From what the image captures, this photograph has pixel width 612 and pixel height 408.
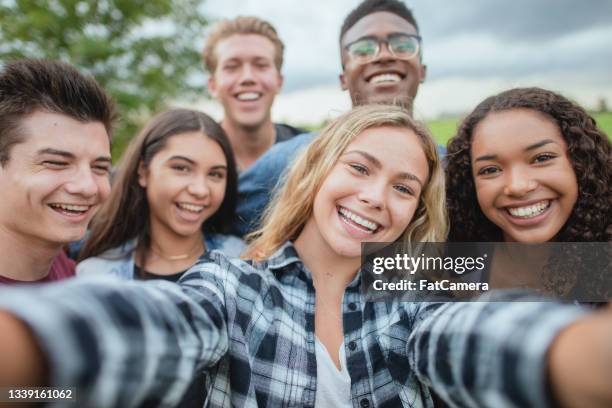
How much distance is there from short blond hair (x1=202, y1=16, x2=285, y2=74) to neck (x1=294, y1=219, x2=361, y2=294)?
2.88 m

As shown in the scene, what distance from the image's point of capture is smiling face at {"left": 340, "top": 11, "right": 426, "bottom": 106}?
11.9 ft

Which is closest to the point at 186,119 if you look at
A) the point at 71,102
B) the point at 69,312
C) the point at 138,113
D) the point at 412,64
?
the point at 71,102

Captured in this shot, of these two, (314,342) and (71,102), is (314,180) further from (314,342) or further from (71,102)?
(71,102)

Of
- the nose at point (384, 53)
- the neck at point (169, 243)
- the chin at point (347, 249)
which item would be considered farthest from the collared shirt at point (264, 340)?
the nose at point (384, 53)

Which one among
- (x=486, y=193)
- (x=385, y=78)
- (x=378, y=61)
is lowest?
(x=486, y=193)

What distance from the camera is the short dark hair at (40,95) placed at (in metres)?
2.03

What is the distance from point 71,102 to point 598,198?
259 cm

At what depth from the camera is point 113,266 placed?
2922 millimetres

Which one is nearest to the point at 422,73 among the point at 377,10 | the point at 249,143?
the point at 377,10

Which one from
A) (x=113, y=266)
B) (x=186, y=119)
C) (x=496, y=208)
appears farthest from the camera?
(x=186, y=119)

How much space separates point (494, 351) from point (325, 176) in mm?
1233

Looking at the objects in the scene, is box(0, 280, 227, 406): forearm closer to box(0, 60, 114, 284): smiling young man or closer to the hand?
the hand

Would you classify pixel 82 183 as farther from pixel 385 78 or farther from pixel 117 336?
pixel 385 78

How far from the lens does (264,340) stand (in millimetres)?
1667
